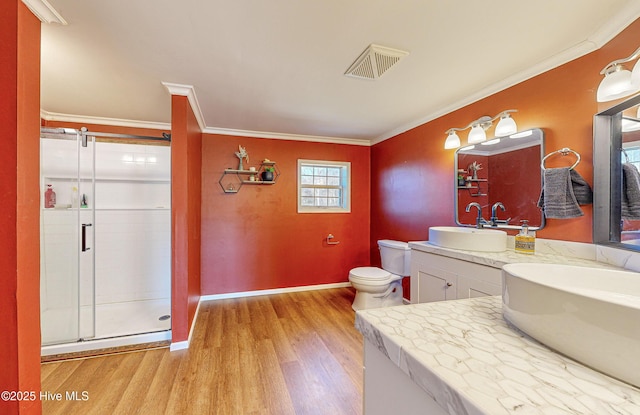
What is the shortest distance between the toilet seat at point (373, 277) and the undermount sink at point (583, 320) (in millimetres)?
2069

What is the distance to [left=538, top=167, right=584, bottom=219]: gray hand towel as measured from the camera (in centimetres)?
152

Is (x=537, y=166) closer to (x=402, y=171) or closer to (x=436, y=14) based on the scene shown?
(x=436, y=14)

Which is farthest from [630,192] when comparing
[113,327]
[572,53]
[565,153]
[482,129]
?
[113,327]

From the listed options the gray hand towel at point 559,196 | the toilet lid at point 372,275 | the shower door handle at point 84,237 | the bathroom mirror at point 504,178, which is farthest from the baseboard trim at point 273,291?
the gray hand towel at point 559,196

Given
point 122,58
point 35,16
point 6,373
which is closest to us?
point 6,373

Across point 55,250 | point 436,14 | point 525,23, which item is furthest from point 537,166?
point 55,250

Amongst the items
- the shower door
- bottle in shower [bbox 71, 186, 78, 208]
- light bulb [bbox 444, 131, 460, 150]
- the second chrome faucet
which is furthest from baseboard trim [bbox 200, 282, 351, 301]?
light bulb [bbox 444, 131, 460, 150]

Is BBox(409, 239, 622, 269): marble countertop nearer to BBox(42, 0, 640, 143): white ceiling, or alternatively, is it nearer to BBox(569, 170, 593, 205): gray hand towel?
BBox(569, 170, 593, 205): gray hand towel

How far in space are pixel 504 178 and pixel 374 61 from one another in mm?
1367

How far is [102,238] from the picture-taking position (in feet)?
9.49

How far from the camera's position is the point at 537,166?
1788 mm

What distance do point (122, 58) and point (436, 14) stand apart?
194cm

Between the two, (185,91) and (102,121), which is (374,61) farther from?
(102,121)

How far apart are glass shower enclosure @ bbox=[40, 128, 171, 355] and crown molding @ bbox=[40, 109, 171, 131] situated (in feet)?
0.64
